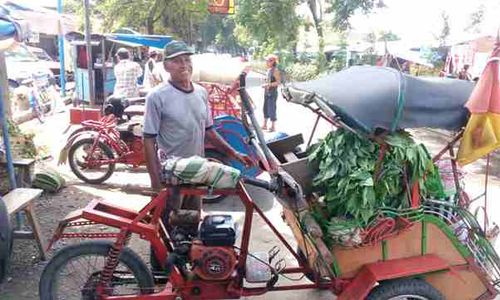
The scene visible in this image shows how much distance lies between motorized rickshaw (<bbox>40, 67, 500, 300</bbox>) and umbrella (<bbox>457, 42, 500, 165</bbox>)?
0.13m

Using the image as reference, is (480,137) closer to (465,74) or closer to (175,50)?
(175,50)

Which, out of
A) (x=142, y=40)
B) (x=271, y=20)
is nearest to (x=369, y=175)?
(x=142, y=40)

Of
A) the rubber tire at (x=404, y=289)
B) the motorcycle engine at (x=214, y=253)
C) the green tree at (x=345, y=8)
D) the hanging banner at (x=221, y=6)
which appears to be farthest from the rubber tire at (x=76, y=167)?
the green tree at (x=345, y=8)

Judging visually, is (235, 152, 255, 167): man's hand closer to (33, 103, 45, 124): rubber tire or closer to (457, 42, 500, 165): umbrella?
(457, 42, 500, 165): umbrella

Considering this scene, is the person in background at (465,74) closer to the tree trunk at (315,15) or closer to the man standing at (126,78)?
the man standing at (126,78)

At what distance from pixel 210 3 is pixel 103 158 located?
14978 millimetres

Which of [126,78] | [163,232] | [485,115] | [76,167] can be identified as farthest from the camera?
[126,78]

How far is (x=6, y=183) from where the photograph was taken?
5031 millimetres

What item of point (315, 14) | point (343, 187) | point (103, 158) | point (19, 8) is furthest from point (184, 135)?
point (315, 14)

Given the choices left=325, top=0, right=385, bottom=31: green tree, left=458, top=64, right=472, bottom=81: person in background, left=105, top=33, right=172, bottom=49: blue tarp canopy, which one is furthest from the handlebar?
left=325, top=0, right=385, bottom=31: green tree

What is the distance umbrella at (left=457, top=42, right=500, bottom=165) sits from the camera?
2793 millimetres

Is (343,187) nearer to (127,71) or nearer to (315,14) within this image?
(127,71)

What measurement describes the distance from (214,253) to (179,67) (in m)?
1.39

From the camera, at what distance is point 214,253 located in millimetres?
2932
